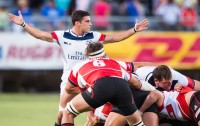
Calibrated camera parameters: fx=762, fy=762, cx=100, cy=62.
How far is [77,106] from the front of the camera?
10.3 m

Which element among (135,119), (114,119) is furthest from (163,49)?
(135,119)

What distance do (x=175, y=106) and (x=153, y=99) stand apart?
32 cm

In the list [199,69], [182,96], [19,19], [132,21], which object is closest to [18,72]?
[132,21]

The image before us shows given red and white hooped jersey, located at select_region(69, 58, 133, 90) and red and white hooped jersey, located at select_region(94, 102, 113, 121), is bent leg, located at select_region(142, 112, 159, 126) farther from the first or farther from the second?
red and white hooped jersey, located at select_region(69, 58, 133, 90)

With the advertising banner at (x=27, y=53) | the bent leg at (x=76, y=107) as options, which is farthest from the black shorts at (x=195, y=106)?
the advertising banner at (x=27, y=53)

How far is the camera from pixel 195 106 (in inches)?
410

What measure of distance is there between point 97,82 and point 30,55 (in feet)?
34.7

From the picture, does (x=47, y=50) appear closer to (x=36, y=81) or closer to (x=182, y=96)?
(x=36, y=81)

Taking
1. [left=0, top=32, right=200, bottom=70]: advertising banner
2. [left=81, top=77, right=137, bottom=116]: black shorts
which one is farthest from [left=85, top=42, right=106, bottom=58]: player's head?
[left=0, top=32, right=200, bottom=70]: advertising banner

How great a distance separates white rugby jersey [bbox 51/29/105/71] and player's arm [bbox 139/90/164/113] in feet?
4.91

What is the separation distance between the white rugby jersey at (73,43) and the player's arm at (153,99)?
4.91ft

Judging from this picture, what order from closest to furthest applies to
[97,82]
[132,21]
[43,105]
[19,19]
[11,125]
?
[97,82] → [19,19] → [11,125] → [43,105] → [132,21]

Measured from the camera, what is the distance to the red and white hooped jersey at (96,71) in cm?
1022

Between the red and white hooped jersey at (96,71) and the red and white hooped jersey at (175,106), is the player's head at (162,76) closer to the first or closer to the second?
the red and white hooped jersey at (175,106)
